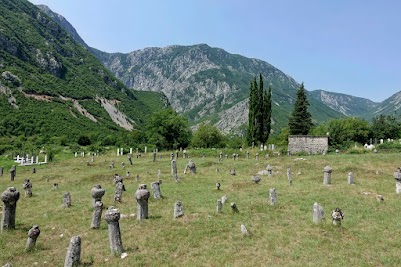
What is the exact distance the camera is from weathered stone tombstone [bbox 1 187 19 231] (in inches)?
A: 610

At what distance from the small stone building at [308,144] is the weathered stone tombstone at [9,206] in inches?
1697

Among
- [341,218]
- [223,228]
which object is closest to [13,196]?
[223,228]

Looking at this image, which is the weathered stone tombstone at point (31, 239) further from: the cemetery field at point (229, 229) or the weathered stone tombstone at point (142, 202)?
the weathered stone tombstone at point (142, 202)

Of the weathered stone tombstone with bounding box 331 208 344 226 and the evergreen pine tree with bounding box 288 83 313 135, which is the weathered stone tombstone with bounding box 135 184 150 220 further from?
the evergreen pine tree with bounding box 288 83 313 135

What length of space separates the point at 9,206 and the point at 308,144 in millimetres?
45755

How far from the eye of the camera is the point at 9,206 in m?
15.8

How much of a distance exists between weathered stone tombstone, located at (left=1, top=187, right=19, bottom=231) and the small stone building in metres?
43.1

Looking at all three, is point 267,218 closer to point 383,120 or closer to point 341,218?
point 341,218

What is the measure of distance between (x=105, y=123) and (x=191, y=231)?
177 m

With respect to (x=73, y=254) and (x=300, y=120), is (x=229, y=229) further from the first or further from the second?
(x=300, y=120)

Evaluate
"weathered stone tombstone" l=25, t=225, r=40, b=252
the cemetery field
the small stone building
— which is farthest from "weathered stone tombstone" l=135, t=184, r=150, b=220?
the small stone building

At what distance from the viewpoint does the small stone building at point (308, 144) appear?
174 ft

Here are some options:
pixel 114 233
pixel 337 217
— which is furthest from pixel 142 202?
pixel 337 217

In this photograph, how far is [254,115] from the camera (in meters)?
72.9
